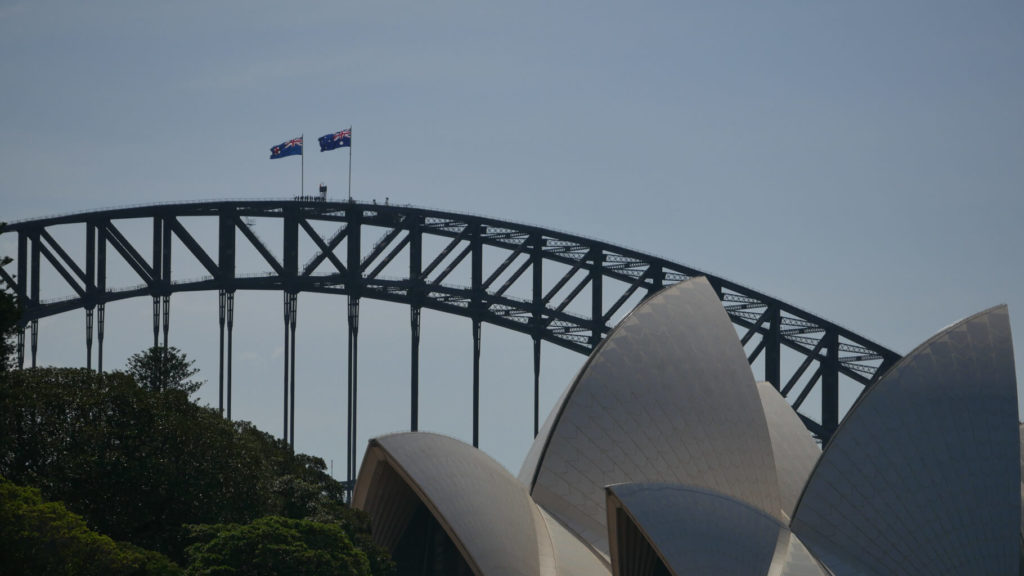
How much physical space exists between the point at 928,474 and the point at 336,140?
151ft

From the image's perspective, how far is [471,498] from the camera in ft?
155

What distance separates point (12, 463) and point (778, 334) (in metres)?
52.8

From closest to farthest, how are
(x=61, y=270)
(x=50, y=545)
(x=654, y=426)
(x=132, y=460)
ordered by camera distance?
1. (x=50, y=545)
2. (x=132, y=460)
3. (x=654, y=426)
4. (x=61, y=270)

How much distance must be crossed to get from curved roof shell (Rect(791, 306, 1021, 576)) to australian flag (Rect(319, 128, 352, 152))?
43.5m

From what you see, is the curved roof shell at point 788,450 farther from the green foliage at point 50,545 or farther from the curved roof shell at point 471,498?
the green foliage at point 50,545

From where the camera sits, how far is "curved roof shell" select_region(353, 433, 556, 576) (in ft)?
150

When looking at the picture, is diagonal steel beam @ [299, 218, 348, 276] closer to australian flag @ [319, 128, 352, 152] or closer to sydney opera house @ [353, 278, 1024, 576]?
australian flag @ [319, 128, 352, 152]

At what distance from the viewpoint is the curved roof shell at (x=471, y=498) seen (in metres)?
45.8

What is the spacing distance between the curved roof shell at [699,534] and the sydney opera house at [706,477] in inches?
1.9

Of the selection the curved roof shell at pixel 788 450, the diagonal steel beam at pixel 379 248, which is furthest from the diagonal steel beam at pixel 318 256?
the curved roof shell at pixel 788 450

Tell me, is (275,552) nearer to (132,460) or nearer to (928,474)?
(132,460)

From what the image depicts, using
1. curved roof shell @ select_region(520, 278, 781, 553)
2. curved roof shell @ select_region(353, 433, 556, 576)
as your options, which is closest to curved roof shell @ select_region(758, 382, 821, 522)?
curved roof shell @ select_region(520, 278, 781, 553)

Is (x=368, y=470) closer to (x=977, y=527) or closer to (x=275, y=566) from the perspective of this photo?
(x=275, y=566)

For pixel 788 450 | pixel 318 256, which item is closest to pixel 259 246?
pixel 318 256
